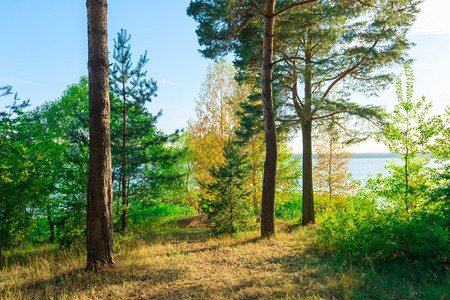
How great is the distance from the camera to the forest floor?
4.34 metres

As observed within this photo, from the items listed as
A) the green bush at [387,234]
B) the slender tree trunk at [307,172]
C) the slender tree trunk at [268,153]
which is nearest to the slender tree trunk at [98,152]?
the slender tree trunk at [268,153]

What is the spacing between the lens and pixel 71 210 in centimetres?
767

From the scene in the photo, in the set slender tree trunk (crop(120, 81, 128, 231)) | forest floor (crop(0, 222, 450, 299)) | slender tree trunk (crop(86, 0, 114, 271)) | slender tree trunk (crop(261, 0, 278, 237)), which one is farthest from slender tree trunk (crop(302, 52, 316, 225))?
slender tree trunk (crop(86, 0, 114, 271))

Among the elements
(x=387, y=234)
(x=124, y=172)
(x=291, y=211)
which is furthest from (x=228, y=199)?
(x=291, y=211)

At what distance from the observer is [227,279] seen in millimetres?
5051

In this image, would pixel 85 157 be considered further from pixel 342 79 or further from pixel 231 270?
pixel 342 79

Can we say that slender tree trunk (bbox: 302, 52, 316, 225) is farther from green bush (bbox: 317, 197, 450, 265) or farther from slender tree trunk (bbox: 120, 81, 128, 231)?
slender tree trunk (bbox: 120, 81, 128, 231)

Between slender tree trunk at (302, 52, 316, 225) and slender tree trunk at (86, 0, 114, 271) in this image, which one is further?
slender tree trunk at (302, 52, 316, 225)

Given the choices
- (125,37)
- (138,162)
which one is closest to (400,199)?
(138,162)

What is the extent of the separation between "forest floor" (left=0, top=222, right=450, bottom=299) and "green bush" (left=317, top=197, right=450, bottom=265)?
1.13ft

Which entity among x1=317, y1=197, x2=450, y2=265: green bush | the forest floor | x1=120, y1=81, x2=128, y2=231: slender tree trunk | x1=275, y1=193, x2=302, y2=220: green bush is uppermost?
x1=120, y1=81, x2=128, y2=231: slender tree trunk

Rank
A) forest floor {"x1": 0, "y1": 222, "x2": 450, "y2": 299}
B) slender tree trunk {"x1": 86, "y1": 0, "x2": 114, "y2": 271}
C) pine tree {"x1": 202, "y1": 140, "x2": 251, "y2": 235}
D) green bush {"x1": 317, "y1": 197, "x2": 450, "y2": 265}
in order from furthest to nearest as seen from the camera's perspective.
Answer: pine tree {"x1": 202, "y1": 140, "x2": 251, "y2": 235}
slender tree trunk {"x1": 86, "y1": 0, "x2": 114, "y2": 271}
green bush {"x1": 317, "y1": 197, "x2": 450, "y2": 265}
forest floor {"x1": 0, "y1": 222, "x2": 450, "y2": 299}

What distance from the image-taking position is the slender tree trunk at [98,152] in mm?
5445

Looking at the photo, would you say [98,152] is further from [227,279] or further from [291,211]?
[291,211]
